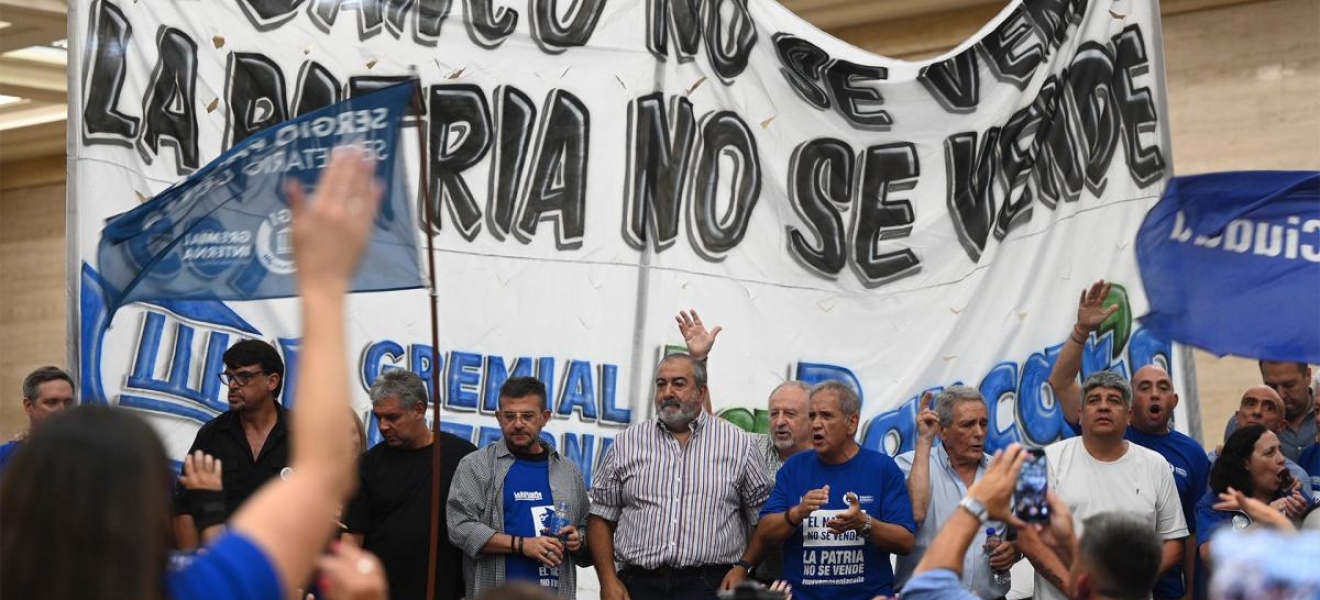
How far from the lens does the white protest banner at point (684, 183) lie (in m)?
Answer: 7.09

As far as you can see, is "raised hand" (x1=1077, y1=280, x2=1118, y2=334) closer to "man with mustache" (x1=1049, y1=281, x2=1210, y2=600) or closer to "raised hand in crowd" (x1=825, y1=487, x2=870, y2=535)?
"man with mustache" (x1=1049, y1=281, x2=1210, y2=600)

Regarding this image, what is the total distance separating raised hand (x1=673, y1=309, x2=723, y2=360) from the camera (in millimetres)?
6777

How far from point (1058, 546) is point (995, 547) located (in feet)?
8.84

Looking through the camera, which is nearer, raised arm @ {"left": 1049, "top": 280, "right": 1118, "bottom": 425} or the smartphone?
the smartphone

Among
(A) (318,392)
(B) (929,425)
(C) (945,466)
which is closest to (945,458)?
(C) (945,466)

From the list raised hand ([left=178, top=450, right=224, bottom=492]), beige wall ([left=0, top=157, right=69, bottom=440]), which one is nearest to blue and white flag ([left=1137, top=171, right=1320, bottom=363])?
raised hand ([left=178, top=450, right=224, bottom=492])

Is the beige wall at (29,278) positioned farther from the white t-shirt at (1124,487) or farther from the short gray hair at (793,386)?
the white t-shirt at (1124,487)

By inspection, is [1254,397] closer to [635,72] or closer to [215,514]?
[635,72]

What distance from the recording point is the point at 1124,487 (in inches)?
237

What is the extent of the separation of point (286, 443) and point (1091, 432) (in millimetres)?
3025

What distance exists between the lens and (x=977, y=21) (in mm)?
11688

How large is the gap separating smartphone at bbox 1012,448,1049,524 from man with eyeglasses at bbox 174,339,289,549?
3.58 meters

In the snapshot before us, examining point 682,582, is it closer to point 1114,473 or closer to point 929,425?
point 929,425

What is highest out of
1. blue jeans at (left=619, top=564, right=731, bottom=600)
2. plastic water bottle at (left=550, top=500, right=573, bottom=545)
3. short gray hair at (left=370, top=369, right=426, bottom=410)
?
short gray hair at (left=370, top=369, right=426, bottom=410)
